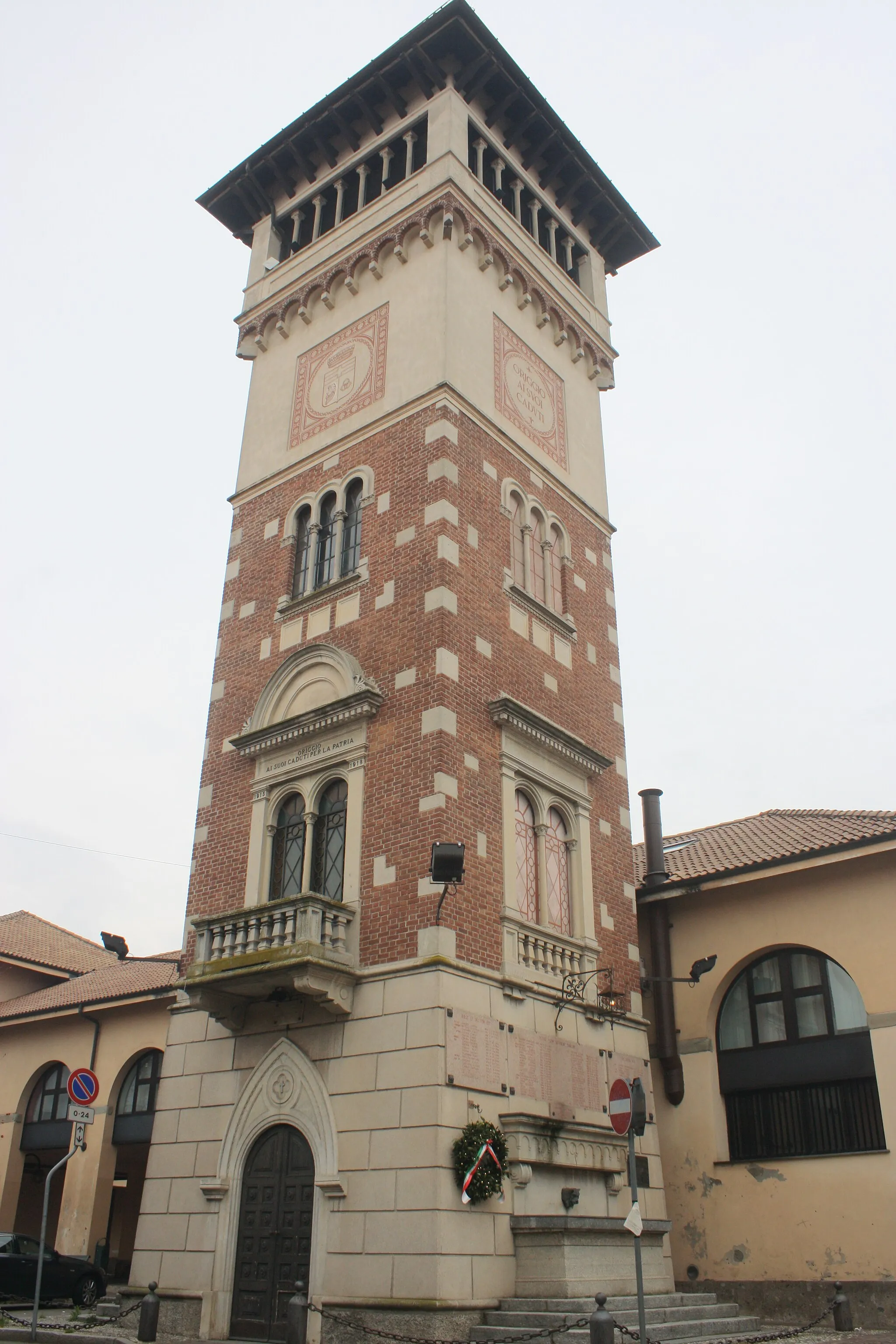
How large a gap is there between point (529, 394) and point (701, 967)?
1212cm

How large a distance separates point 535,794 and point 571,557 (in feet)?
19.5

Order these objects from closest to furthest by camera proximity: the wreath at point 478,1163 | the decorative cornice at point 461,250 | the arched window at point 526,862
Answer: the wreath at point 478,1163 → the arched window at point 526,862 → the decorative cornice at point 461,250

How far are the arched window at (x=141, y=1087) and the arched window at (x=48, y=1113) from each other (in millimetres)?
2090

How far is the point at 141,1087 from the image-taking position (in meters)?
27.5

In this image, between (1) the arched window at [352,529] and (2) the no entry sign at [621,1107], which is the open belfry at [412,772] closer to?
(1) the arched window at [352,529]

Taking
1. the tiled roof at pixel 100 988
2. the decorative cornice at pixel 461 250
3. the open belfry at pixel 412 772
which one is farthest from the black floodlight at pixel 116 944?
the decorative cornice at pixel 461 250

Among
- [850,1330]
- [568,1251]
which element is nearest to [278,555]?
[568,1251]

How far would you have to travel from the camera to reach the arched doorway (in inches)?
621

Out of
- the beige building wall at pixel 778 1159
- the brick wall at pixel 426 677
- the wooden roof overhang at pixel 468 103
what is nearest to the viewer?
the brick wall at pixel 426 677

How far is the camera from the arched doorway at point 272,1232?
15766 millimetres

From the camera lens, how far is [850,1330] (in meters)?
16.5

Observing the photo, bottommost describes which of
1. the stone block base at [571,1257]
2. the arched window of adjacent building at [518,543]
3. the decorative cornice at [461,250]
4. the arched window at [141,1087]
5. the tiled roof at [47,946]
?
the stone block base at [571,1257]

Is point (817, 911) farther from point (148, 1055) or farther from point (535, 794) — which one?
point (148, 1055)

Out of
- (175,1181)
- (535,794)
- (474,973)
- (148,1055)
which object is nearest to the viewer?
(474,973)
